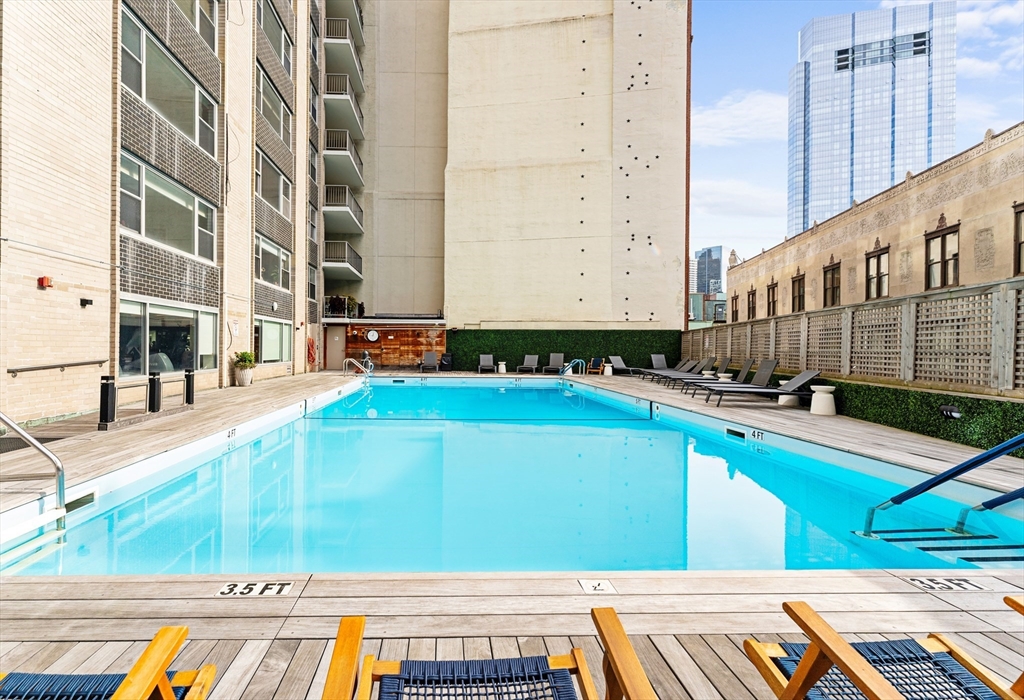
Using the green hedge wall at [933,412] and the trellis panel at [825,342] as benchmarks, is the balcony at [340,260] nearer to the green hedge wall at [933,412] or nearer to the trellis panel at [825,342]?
the trellis panel at [825,342]

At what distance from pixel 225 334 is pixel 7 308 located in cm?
589

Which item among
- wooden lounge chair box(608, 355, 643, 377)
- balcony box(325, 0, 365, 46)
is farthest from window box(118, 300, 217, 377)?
balcony box(325, 0, 365, 46)

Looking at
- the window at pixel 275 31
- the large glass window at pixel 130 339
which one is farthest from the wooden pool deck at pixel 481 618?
the window at pixel 275 31

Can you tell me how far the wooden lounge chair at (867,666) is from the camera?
126 centimetres

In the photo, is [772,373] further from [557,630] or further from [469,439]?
[557,630]

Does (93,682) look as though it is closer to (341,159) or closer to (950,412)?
(950,412)

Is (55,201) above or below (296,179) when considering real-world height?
below

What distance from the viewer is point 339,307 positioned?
2133cm

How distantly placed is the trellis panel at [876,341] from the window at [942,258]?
7649mm

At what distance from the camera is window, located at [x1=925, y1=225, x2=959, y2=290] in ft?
46.2

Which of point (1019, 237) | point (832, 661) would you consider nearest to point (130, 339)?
point (832, 661)

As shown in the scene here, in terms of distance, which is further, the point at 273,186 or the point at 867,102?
the point at 867,102

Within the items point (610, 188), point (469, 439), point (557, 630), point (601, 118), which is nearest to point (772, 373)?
point (469, 439)

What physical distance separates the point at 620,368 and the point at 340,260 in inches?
445
